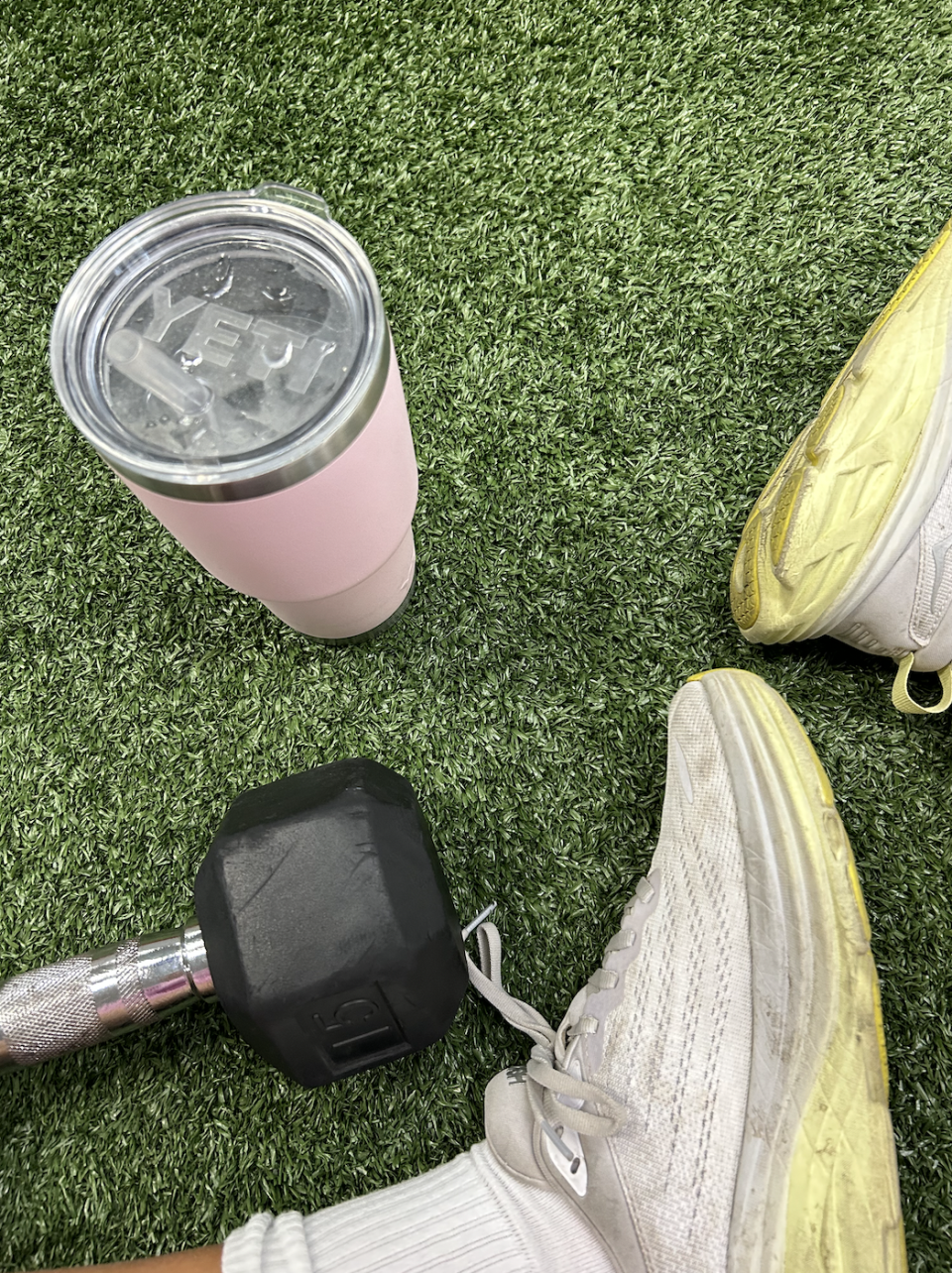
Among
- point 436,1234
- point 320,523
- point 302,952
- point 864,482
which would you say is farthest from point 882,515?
point 436,1234

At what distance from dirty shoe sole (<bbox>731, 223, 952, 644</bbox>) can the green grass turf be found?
12cm

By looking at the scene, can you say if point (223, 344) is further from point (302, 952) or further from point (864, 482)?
point (864, 482)

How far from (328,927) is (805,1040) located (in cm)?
44

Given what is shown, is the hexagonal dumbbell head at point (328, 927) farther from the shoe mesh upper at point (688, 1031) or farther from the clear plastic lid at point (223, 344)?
the clear plastic lid at point (223, 344)

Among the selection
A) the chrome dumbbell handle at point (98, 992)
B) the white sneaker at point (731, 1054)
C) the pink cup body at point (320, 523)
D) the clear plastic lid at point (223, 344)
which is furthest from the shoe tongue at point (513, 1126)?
the clear plastic lid at point (223, 344)

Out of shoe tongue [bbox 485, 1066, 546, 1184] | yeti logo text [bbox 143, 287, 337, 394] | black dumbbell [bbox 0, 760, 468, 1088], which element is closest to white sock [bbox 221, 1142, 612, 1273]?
shoe tongue [bbox 485, 1066, 546, 1184]

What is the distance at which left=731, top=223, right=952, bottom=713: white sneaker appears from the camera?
88 centimetres

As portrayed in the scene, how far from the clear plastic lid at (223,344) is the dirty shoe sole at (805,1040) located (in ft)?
1.73

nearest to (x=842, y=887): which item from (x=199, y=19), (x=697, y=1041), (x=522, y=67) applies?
(x=697, y=1041)

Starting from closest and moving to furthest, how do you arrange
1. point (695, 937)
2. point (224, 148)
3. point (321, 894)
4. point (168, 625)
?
point (321, 894), point (695, 937), point (168, 625), point (224, 148)

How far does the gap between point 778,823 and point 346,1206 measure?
55cm

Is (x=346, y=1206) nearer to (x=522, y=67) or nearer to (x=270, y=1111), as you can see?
(x=270, y=1111)

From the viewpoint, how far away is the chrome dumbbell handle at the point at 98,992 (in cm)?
80

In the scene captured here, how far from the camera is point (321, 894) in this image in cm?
73
